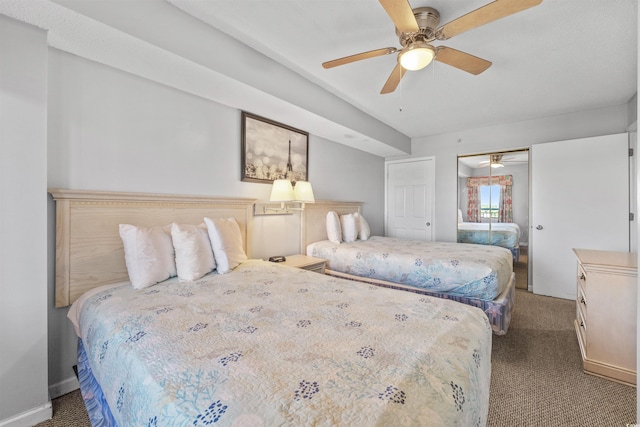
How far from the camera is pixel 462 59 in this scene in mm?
1911

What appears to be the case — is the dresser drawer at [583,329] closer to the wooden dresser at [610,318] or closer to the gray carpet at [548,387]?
the wooden dresser at [610,318]

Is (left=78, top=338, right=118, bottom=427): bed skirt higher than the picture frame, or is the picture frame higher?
the picture frame

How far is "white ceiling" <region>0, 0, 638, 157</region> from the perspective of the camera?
1633 millimetres

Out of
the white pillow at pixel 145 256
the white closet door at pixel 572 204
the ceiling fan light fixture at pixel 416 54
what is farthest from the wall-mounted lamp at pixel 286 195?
the white closet door at pixel 572 204

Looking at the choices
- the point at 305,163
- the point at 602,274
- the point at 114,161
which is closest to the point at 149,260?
the point at 114,161

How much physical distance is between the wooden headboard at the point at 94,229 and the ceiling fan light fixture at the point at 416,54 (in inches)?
78.9

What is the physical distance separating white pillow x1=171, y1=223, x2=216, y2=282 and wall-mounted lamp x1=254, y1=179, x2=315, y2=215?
1026 mm

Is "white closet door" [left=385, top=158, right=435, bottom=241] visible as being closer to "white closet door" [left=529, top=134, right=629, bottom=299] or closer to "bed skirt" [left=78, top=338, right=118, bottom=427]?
"white closet door" [left=529, top=134, right=629, bottom=299]

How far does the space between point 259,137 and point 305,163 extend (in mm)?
781

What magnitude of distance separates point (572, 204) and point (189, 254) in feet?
15.0

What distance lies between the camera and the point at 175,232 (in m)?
1.91

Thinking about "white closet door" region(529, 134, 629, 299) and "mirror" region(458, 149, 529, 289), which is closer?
"white closet door" region(529, 134, 629, 299)

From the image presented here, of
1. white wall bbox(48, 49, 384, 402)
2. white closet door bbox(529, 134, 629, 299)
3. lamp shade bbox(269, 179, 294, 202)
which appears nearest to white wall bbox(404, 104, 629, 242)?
white closet door bbox(529, 134, 629, 299)

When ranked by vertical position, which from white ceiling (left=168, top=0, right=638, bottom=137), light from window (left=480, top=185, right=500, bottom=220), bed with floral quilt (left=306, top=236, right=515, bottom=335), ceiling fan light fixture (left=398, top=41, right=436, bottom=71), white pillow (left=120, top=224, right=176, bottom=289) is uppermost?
white ceiling (left=168, top=0, right=638, bottom=137)
